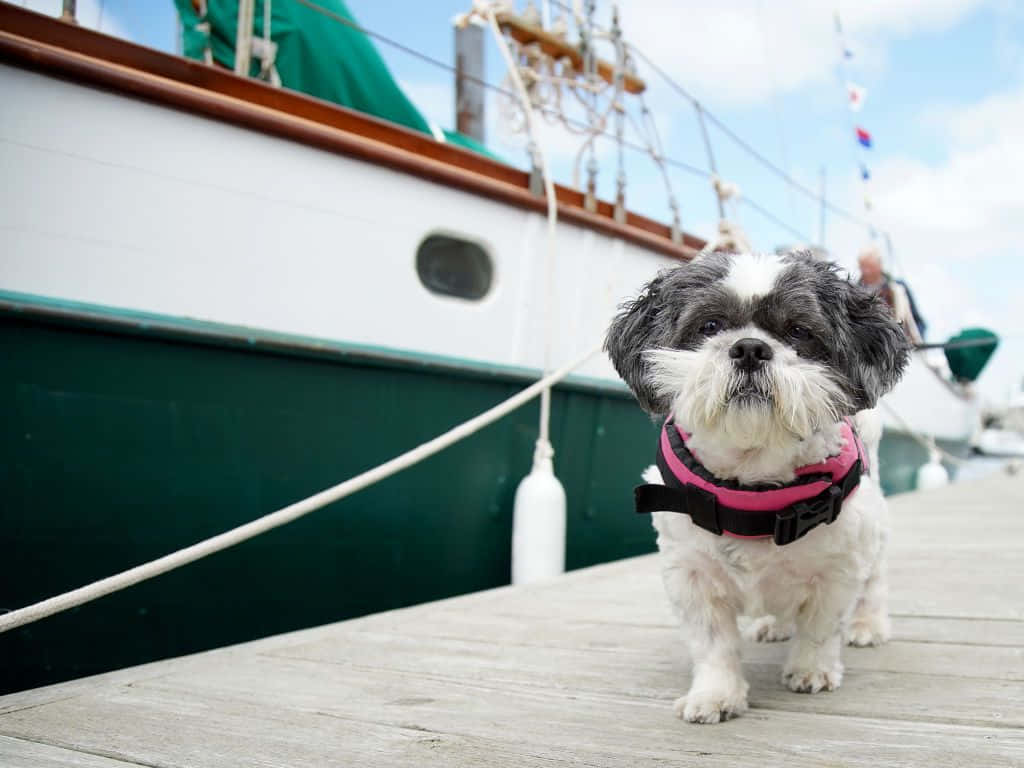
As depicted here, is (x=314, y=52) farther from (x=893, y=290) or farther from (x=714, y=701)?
(x=893, y=290)

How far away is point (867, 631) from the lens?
7.11 ft

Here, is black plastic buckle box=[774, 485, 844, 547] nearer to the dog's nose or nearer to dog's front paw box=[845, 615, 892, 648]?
the dog's nose

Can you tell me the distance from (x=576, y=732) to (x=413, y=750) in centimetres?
29

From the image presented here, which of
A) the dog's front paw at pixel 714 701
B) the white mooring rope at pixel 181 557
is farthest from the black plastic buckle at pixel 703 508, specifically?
the white mooring rope at pixel 181 557

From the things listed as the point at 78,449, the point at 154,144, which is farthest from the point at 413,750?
the point at 154,144

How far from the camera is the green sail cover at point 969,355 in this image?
3117 mm

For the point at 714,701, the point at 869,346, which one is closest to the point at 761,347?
the point at 869,346

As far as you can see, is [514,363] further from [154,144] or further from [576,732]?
[576,732]

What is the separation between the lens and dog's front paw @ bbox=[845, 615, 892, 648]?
85.0 inches

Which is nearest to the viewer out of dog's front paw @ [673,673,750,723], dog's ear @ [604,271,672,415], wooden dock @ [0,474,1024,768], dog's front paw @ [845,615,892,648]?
wooden dock @ [0,474,1024,768]

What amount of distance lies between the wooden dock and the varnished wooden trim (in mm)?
2004

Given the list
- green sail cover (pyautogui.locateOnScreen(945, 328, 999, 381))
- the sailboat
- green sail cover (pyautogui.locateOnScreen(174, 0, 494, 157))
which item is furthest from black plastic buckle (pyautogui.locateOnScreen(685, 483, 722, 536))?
green sail cover (pyautogui.locateOnScreen(174, 0, 494, 157))

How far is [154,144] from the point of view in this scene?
10.6 ft

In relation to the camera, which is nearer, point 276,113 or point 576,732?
point 576,732
